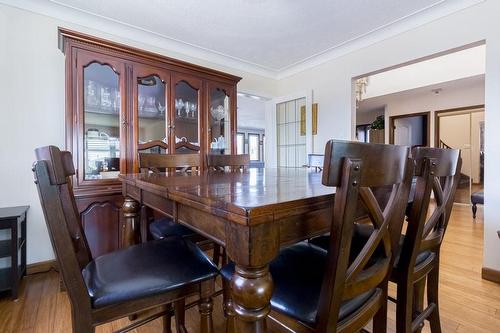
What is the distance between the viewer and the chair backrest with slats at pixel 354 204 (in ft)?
1.90

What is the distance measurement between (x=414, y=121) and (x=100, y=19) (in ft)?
20.8

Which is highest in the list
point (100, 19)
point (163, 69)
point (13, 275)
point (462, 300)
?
point (100, 19)

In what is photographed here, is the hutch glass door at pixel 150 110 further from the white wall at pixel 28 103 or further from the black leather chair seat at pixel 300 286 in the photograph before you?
the black leather chair seat at pixel 300 286

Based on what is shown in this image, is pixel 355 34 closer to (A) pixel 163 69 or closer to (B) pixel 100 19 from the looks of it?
(A) pixel 163 69

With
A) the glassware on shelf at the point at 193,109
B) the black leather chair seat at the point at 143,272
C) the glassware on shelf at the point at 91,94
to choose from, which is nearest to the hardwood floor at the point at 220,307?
the black leather chair seat at the point at 143,272

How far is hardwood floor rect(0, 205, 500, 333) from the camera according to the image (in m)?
1.45

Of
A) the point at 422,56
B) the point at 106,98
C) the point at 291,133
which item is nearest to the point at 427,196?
the point at 422,56

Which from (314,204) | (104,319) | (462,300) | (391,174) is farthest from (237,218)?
(462,300)

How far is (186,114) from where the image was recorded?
8.36ft

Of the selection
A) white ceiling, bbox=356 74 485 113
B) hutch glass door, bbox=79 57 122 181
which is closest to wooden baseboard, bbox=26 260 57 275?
hutch glass door, bbox=79 57 122 181

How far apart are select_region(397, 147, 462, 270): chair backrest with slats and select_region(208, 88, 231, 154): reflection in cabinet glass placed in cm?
205

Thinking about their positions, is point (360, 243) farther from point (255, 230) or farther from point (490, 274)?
point (490, 274)

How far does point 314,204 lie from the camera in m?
0.72

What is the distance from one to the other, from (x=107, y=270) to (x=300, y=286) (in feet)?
2.22
